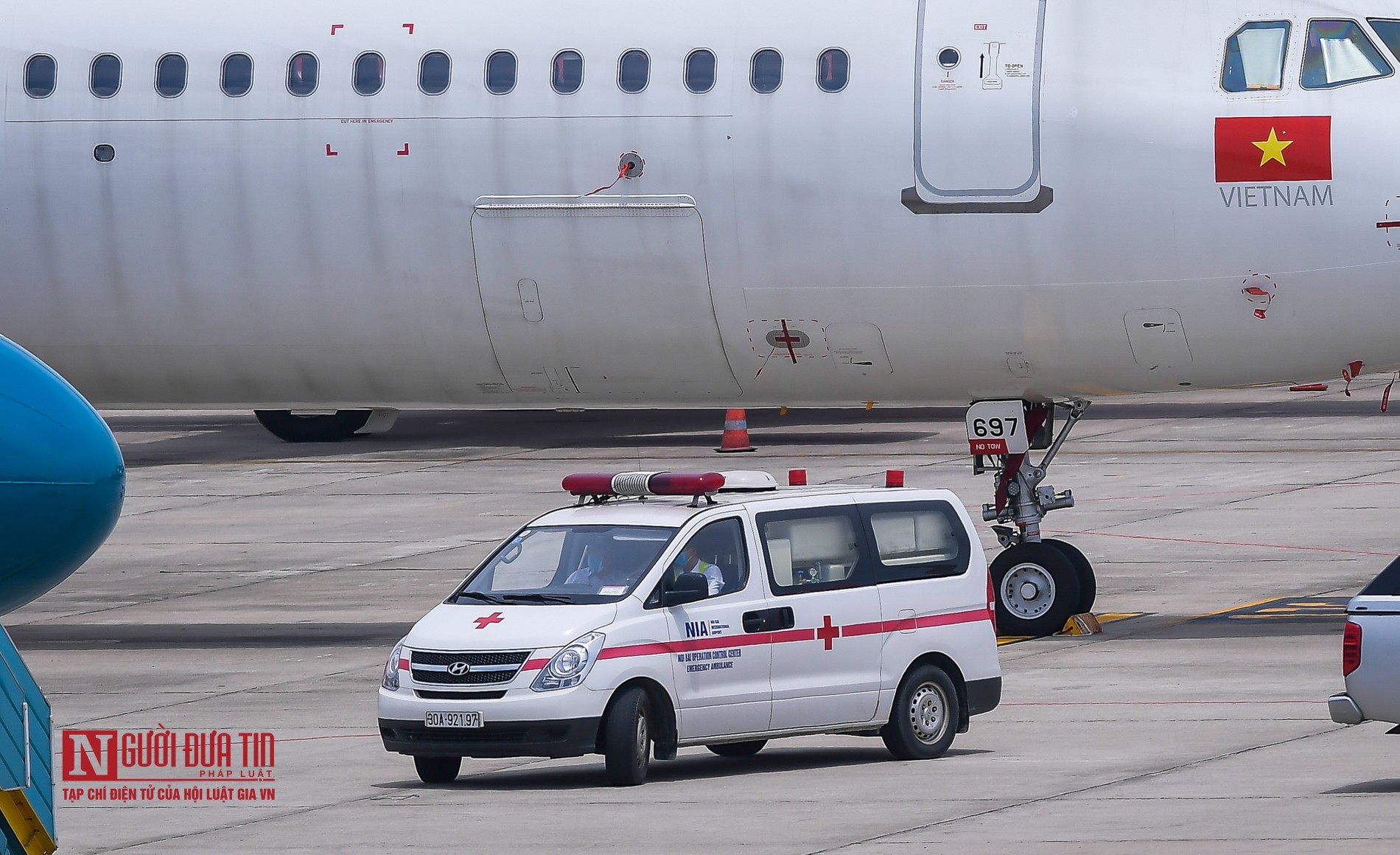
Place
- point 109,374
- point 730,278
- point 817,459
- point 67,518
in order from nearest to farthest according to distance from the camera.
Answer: point 67,518 → point 730,278 → point 109,374 → point 817,459

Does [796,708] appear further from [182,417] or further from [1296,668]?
[182,417]

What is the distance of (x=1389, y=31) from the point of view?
21.1m

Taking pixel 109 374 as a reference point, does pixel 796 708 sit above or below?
below

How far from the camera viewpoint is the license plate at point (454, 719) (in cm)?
1591

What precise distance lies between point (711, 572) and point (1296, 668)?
6.37 metres

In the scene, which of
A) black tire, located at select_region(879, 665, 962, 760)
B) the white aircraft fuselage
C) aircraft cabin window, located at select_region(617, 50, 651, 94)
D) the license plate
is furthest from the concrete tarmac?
aircraft cabin window, located at select_region(617, 50, 651, 94)

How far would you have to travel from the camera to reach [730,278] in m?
22.0

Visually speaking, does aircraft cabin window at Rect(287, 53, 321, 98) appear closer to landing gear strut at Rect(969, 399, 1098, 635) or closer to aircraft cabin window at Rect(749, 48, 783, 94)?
aircraft cabin window at Rect(749, 48, 783, 94)

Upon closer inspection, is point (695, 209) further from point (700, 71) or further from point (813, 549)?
point (813, 549)

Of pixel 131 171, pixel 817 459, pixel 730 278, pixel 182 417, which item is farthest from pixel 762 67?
pixel 182 417

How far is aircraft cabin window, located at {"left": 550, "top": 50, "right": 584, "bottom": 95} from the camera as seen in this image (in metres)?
22.0

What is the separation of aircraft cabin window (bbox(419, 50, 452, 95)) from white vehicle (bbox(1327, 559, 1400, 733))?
35.7 ft

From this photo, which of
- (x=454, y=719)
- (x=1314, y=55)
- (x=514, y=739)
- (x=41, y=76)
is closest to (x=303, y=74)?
(x=41, y=76)

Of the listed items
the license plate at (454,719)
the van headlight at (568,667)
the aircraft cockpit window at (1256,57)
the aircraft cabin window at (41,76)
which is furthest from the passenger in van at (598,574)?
the aircraft cabin window at (41,76)
